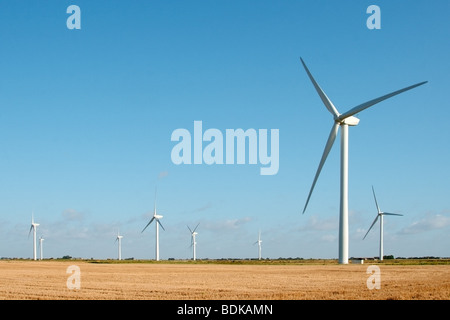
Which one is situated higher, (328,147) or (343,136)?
(343,136)

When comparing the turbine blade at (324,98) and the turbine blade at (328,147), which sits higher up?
the turbine blade at (324,98)

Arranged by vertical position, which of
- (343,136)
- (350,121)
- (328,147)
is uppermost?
(350,121)

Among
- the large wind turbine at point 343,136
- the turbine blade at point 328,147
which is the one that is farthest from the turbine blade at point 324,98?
the turbine blade at point 328,147

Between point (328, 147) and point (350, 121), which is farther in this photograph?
point (350, 121)

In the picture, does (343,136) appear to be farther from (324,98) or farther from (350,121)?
(324,98)

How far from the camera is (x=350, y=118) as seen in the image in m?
79.1

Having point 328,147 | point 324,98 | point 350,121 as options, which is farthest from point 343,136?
point 328,147

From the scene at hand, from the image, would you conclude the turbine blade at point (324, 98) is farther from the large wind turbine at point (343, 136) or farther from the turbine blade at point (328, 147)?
the turbine blade at point (328, 147)

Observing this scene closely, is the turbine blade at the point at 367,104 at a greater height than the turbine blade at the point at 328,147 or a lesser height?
greater

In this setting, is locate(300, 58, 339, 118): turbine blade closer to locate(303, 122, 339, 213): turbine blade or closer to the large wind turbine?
the large wind turbine

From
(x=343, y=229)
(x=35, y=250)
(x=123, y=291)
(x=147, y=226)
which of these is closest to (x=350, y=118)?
(x=343, y=229)

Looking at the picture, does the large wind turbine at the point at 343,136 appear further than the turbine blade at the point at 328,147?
Yes

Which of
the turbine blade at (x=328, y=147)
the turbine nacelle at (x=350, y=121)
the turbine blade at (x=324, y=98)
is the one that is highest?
the turbine blade at (x=324, y=98)

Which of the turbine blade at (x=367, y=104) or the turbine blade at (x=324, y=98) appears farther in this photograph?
the turbine blade at (x=324, y=98)
